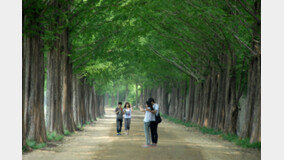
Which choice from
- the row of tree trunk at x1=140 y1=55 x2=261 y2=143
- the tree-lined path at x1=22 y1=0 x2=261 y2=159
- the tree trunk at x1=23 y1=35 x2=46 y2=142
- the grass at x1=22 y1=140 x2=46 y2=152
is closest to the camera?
the grass at x1=22 y1=140 x2=46 y2=152

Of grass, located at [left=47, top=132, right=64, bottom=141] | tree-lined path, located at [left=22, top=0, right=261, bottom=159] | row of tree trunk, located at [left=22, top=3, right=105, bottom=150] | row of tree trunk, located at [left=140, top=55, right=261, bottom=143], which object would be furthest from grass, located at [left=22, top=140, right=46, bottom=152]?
row of tree trunk, located at [left=140, top=55, right=261, bottom=143]

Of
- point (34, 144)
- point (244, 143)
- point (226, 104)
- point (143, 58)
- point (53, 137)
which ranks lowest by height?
point (244, 143)

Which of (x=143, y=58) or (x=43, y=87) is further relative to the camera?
(x=143, y=58)

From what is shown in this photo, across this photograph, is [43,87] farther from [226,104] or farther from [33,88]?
[226,104]

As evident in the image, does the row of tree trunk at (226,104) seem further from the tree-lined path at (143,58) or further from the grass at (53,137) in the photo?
the grass at (53,137)

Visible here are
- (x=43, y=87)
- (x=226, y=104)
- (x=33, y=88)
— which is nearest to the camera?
(x=33, y=88)

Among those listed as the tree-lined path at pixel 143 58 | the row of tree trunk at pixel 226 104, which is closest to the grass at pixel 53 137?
the tree-lined path at pixel 143 58

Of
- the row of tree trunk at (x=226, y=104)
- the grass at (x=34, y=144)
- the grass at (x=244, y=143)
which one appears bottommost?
the grass at (x=244, y=143)

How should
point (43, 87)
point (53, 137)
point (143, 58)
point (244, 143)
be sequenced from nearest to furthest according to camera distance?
point (43, 87) → point (244, 143) → point (53, 137) → point (143, 58)

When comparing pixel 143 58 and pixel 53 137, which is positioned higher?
pixel 143 58

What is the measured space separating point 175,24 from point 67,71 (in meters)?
6.60

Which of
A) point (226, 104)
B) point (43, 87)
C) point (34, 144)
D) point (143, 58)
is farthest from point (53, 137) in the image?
point (143, 58)

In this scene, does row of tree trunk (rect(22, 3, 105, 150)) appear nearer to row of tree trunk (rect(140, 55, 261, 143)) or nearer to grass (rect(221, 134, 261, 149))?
grass (rect(221, 134, 261, 149))

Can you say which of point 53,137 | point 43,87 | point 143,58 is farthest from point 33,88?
point 143,58
